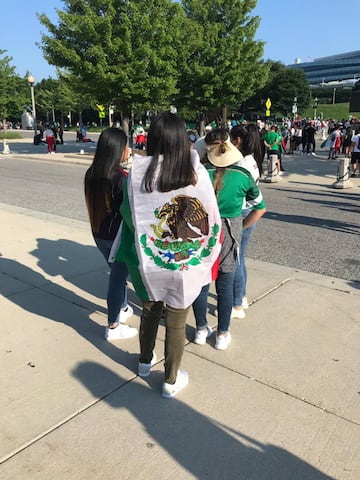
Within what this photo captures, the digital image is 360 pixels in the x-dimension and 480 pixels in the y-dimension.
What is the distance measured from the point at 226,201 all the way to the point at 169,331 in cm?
102

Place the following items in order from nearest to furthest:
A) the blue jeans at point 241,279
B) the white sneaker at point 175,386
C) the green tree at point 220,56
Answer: the white sneaker at point 175,386 < the blue jeans at point 241,279 < the green tree at point 220,56

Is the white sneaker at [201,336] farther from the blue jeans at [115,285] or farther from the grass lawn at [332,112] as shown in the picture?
the grass lawn at [332,112]

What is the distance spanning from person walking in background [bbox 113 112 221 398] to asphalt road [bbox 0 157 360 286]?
10.2 feet

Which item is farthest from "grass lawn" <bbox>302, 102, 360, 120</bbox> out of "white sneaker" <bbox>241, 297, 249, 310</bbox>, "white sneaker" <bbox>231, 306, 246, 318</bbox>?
"white sneaker" <bbox>231, 306, 246, 318</bbox>

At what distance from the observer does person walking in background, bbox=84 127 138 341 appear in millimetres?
3182

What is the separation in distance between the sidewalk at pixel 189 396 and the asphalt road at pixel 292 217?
125cm

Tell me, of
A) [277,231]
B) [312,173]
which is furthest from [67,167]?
[277,231]

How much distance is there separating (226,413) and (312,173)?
1434 centimetres

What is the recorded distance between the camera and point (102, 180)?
3189mm

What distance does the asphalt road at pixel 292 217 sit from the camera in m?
5.73

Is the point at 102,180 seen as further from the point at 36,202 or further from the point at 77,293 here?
the point at 36,202

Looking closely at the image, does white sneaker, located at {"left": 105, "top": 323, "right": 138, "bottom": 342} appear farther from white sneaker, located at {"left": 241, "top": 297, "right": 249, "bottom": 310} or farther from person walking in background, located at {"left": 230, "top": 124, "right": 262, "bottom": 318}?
white sneaker, located at {"left": 241, "top": 297, "right": 249, "bottom": 310}

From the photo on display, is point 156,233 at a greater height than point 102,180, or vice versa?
point 102,180

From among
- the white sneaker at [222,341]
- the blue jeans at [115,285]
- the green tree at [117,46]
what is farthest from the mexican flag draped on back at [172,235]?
the green tree at [117,46]
